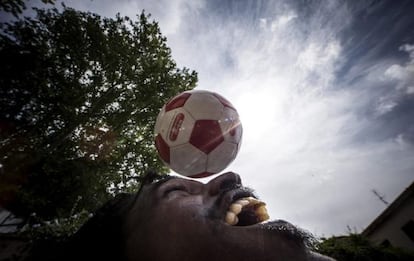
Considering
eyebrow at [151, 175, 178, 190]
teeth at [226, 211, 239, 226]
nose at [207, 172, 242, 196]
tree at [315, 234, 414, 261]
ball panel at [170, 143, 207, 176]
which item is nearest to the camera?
teeth at [226, 211, 239, 226]

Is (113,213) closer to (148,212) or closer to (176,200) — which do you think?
(148,212)

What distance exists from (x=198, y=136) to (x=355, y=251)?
619 centimetres

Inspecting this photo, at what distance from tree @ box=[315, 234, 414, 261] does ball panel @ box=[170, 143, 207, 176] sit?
15.2 ft

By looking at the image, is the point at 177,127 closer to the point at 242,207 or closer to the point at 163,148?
the point at 163,148

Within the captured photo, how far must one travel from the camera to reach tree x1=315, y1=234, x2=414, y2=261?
19.2 ft

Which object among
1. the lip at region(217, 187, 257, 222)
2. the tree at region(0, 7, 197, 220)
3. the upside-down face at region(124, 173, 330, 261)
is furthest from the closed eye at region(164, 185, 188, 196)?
the tree at region(0, 7, 197, 220)

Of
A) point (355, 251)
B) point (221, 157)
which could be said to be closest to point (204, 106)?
point (221, 157)

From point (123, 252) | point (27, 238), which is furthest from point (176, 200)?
point (27, 238)

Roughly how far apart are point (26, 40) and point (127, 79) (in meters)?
4.50

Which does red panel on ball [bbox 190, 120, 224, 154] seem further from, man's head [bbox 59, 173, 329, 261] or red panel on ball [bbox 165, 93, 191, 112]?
man's head [bbox 59, 173, 329, 261]

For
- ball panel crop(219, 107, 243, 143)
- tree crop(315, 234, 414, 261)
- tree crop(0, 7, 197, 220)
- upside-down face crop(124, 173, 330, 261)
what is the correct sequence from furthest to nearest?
tree crop(0, 7, 197, 220) < tree crop(315, 234, 414, 261) < ball panel crop(219, 107, 243, 143) < upside-down face crop(124, 173, 330, 261)

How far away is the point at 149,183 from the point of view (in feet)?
7.20

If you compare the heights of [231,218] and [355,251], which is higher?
[355,251]

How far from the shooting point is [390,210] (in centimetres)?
1349
